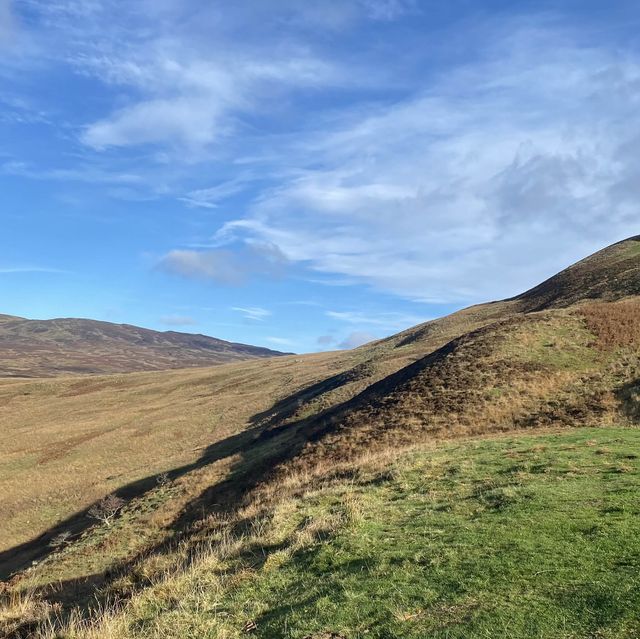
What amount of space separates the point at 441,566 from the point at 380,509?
500cm

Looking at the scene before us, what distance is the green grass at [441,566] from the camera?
8.35 meters

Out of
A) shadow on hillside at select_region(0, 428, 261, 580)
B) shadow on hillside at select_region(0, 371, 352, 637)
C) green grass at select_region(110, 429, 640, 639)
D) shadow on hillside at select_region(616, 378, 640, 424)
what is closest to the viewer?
green grass at select_region(110, 429, 640, 639)

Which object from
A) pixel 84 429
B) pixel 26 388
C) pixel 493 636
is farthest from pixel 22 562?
Result: pixel 26 388

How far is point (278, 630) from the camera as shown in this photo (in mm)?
9047

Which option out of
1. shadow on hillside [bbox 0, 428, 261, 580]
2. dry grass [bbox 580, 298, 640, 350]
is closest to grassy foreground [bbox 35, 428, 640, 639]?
shadow on hillside [bbox 0, 428, 261, 580]

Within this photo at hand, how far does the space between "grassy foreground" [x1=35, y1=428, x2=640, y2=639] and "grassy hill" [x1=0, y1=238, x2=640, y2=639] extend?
2.3 inches

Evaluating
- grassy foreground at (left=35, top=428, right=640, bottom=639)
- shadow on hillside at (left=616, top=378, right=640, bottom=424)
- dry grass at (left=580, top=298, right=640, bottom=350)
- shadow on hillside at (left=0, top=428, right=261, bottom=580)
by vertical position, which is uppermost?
dry grass at (left=580, top=298, right=640, bottom=350)

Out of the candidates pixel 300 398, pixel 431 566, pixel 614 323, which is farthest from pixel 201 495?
pixel 614 323

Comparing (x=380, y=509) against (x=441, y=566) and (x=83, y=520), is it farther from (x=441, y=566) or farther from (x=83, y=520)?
(x=83, y=520)

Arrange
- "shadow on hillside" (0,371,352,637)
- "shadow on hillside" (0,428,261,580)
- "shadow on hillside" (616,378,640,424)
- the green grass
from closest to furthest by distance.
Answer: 1. the green grass
2. "shadow on hillside" (0,371,352,637)
3. "shadow on hillside" (616,378,640,424)
4. "shadow on hillside" (0,428,261,580)

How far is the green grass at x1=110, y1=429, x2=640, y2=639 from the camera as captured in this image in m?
8.35

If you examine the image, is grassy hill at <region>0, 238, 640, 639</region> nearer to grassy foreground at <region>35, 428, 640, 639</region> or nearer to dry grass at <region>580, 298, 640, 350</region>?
grassy foreground at <region>35, 428, 640, 639</region>

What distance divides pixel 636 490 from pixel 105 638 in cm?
1314

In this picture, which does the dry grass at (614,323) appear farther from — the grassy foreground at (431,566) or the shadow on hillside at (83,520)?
the shadow on hillside at (83,520)
